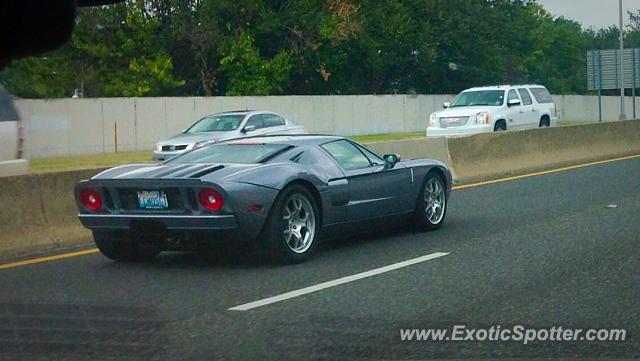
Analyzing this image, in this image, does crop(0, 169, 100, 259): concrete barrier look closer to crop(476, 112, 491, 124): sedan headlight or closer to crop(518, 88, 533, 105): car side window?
crop(476, 112, 491, 124): sedan headlight

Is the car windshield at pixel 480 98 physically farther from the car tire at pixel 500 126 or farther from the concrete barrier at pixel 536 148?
the concrete barrier at pixel 536 148

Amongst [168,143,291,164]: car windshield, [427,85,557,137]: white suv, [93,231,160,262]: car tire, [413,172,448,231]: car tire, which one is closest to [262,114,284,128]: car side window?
[427,85,557,137]: white suv

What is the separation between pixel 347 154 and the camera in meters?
12.1

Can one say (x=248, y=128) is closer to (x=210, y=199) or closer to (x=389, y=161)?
(x=389, y=161)

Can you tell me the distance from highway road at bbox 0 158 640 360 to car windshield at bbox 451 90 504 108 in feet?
60.6

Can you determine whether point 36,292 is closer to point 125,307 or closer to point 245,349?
point 125,307

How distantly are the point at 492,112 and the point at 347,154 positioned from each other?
19105 millimetres

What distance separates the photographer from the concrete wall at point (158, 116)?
122ft

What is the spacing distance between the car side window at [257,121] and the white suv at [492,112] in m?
4.72

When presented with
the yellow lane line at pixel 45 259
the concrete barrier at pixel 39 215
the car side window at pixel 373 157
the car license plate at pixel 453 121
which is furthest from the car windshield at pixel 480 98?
the yellow lane line at pixel 45 259

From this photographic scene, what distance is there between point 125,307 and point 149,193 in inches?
76.7

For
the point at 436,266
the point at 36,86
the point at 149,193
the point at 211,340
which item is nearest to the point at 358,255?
the point at 436,266

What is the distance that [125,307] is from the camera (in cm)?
859

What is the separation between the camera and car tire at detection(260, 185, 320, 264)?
10.4 meters
